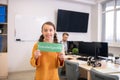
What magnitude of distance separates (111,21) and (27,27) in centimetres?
322

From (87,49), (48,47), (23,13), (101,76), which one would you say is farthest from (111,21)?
(48,47)

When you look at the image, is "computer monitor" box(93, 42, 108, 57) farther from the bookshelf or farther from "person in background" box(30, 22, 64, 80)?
the bookshelf

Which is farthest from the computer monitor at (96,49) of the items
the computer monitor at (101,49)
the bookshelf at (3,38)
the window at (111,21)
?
the window at (111,21)

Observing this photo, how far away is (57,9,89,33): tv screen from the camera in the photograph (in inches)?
220

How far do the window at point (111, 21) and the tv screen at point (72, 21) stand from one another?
29.3 inches

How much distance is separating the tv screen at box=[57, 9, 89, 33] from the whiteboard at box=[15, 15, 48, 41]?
27.6 inches

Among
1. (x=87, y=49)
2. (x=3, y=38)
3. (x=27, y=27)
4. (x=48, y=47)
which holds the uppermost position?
(x=27, y=27)

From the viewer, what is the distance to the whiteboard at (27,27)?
16.3 feet

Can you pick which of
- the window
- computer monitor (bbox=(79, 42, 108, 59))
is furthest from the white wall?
computer monitor (bbox=(79, 42, 108, 59))

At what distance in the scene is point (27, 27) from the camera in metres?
5.11

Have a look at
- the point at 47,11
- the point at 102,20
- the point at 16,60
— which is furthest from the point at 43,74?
the point at 102,20

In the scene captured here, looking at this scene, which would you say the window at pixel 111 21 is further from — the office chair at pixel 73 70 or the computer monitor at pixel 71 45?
the office chair at pixel 73 70

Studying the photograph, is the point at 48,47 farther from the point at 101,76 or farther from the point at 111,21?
the point at 111,21

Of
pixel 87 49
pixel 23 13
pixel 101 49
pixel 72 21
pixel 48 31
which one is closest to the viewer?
pixel 48 31
